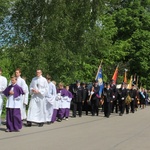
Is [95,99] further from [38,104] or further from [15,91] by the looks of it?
[15,91]

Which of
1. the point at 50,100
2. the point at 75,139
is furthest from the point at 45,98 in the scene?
the point at 75,139

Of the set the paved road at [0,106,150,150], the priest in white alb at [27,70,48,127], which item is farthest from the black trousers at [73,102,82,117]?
the paved road at [0,106,150,150]

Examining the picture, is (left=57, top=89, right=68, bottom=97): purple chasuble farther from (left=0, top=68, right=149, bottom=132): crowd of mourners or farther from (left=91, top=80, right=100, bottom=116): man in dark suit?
(left=91, top=80, right=100, bottom=116): man in dark suit

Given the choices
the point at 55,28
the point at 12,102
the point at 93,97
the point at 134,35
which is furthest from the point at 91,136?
the point at 134,35

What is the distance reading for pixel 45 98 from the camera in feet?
49.5

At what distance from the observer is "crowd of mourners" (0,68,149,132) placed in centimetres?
1222

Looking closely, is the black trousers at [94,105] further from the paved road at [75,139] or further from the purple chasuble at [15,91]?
the purple chasuble at [15,91]

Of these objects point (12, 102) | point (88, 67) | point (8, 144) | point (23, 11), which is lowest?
point (8, 144)

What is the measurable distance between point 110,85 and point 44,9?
20.1 ft

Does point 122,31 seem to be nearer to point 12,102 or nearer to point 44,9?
point 44,9

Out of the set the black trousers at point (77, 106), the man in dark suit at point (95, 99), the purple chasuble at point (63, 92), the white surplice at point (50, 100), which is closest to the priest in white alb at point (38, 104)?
the white surplice at point (50, 100)

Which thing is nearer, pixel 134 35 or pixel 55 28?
pixel 55 28

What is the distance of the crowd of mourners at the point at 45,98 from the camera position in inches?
481

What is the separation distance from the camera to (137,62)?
4203 cm
